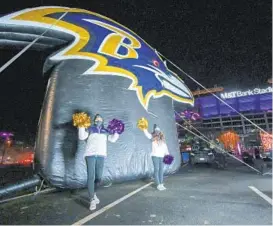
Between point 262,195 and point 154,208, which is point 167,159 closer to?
point 262,195

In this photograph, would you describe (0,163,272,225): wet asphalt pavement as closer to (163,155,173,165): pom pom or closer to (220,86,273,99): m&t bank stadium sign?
(163,155,173,165): pom pom

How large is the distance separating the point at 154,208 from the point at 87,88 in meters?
3.48

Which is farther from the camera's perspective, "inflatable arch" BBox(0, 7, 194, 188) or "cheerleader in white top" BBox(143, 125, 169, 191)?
"cheerleader in white top" BBox(143, 125, 169, 191)

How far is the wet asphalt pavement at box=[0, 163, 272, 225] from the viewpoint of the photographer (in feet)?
12.8

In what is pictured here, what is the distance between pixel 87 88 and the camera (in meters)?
6.88

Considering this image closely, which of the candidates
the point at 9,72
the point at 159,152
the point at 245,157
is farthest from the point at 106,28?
the point at 245,157

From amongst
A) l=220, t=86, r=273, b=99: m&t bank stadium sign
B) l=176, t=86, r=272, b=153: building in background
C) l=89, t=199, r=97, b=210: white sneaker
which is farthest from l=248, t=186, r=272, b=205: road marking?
l=220, t=86, r=273, b=99: m&t bank stadium sign

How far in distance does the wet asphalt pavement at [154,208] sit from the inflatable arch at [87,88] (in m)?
0.86

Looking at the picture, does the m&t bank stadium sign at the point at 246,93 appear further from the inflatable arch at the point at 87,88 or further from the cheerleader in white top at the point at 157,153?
the cheerleader in white top at the point at 157,153

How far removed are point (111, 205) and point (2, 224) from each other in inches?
68.7

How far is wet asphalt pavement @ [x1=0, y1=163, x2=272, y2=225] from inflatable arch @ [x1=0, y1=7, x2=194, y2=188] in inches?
33.7

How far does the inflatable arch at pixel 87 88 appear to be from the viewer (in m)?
6.27

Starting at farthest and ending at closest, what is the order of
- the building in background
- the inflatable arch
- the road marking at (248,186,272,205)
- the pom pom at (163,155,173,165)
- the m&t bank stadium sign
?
the building in background < the m&t bank stadium sign < the pom pom at (163,155,173,165) < the inflatable arch < the road marking at (248,186,272,205)

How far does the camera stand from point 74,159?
248 inches
